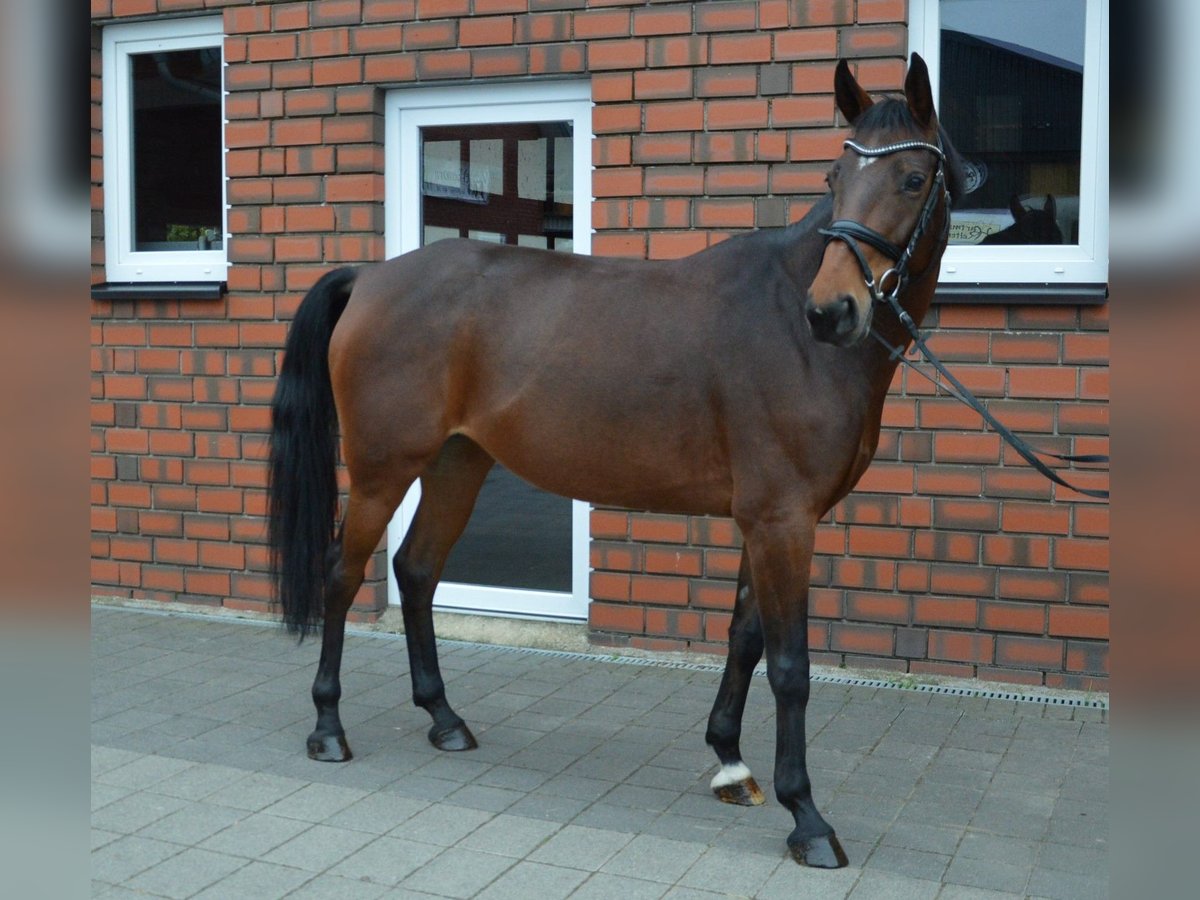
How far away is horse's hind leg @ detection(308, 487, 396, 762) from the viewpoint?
4.39 metres

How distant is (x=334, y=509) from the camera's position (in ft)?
15.1

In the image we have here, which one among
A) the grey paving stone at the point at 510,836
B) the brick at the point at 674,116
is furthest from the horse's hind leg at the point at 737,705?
the brick at the point at 674,116

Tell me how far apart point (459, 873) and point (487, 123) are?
3.97 meters

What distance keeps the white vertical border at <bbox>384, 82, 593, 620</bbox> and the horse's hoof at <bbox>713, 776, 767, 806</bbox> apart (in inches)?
84.3

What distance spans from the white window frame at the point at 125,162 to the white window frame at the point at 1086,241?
13.4 ft

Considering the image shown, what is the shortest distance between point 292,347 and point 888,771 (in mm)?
→ 2722

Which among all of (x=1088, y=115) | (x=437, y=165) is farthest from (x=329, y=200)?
(x=1088, y=115)

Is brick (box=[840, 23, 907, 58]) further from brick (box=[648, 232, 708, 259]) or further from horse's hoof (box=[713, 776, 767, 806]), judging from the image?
horse's hoof (box=[713, 776, 767, 806])

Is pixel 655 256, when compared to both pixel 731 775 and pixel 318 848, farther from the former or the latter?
pixel 318 848

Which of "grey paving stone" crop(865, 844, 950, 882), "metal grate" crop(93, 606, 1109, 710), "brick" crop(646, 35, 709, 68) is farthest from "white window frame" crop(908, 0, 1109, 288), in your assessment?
"grey paving stone" crop(865, 844, 950, 882)

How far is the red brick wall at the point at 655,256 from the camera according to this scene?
514 centimetres

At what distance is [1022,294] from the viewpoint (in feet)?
16.5

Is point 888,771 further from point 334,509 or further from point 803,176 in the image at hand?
point 803,176

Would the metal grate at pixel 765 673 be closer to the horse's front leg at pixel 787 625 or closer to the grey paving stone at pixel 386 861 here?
the horse's front leg at pixel 787 625
